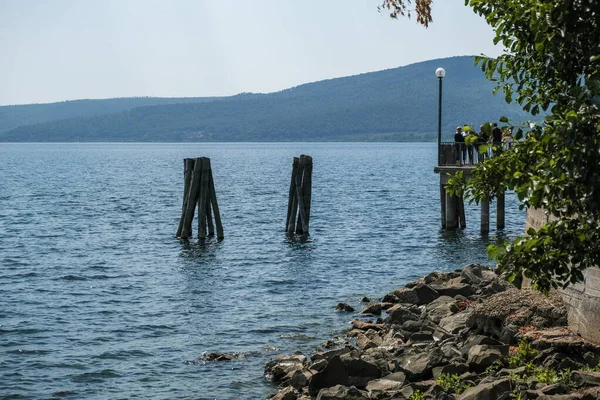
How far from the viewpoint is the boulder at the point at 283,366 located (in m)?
14.1

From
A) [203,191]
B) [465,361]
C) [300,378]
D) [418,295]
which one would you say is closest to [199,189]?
[203,191]

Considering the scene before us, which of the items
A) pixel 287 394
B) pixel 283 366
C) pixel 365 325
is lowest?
pixel 365 325

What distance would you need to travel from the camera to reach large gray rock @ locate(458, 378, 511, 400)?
969 centimetres

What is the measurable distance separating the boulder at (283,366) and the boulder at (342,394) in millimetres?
2327

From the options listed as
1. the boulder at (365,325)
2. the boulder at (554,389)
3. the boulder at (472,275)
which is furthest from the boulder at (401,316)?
the boulder at (554,389)

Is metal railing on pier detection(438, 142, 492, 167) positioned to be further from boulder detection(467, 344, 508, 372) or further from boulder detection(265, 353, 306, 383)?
boulder detection(467, 344, 508, 372)

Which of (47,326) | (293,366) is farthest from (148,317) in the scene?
(293,366)

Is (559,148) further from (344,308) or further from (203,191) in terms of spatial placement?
(203,191)

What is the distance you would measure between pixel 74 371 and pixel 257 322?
4684mm

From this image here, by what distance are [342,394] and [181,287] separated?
12.6 metres

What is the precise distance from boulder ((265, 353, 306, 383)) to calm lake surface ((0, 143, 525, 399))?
21 cm

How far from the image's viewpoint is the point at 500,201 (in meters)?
32.5

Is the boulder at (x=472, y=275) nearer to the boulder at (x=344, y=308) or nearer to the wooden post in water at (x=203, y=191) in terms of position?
the boulder at (x=344, y=308)

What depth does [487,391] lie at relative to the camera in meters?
9.70
